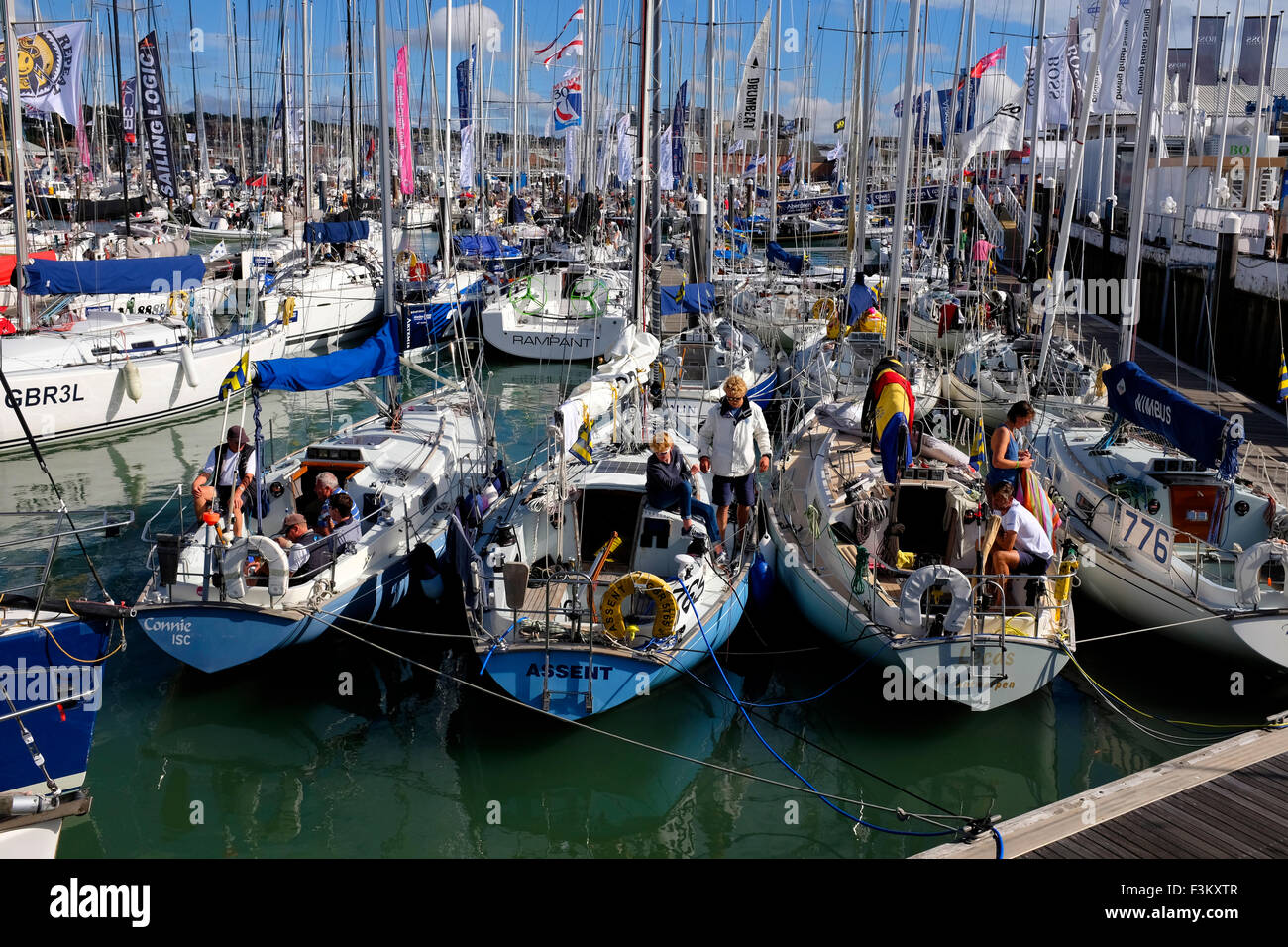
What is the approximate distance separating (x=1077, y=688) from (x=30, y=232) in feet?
127

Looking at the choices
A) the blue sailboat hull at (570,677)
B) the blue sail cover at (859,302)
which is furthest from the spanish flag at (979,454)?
the blue sail cover at (859,302)

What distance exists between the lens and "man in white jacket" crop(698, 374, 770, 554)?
12102 millimetres

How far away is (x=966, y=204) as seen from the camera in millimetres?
41406

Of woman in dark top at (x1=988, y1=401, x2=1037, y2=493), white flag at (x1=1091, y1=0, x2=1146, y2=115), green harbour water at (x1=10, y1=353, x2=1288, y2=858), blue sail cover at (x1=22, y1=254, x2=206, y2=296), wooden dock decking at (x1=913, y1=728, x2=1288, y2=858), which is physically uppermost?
white flag at (x1=1091, y1=0, x2=1146, y2=115)

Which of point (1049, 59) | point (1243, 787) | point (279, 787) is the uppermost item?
point (1049, 59)

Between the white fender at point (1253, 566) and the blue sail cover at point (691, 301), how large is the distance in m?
14.0

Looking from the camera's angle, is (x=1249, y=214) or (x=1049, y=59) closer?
(x=1049, y=59)

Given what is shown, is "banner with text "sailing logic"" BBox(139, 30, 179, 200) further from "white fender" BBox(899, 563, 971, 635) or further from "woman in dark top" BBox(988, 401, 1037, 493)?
"white fender" BBox(899, 563, 971, 635)

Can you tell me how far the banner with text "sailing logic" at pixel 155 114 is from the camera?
27.0m

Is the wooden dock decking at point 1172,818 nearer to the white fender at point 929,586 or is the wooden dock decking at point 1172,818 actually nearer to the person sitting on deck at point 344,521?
the white fender at point 929,586

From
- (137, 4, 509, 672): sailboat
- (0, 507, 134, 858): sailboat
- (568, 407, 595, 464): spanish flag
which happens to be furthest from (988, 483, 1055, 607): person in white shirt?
(0, 507, 134, 858): sailboat

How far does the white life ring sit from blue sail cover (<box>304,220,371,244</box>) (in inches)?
833
